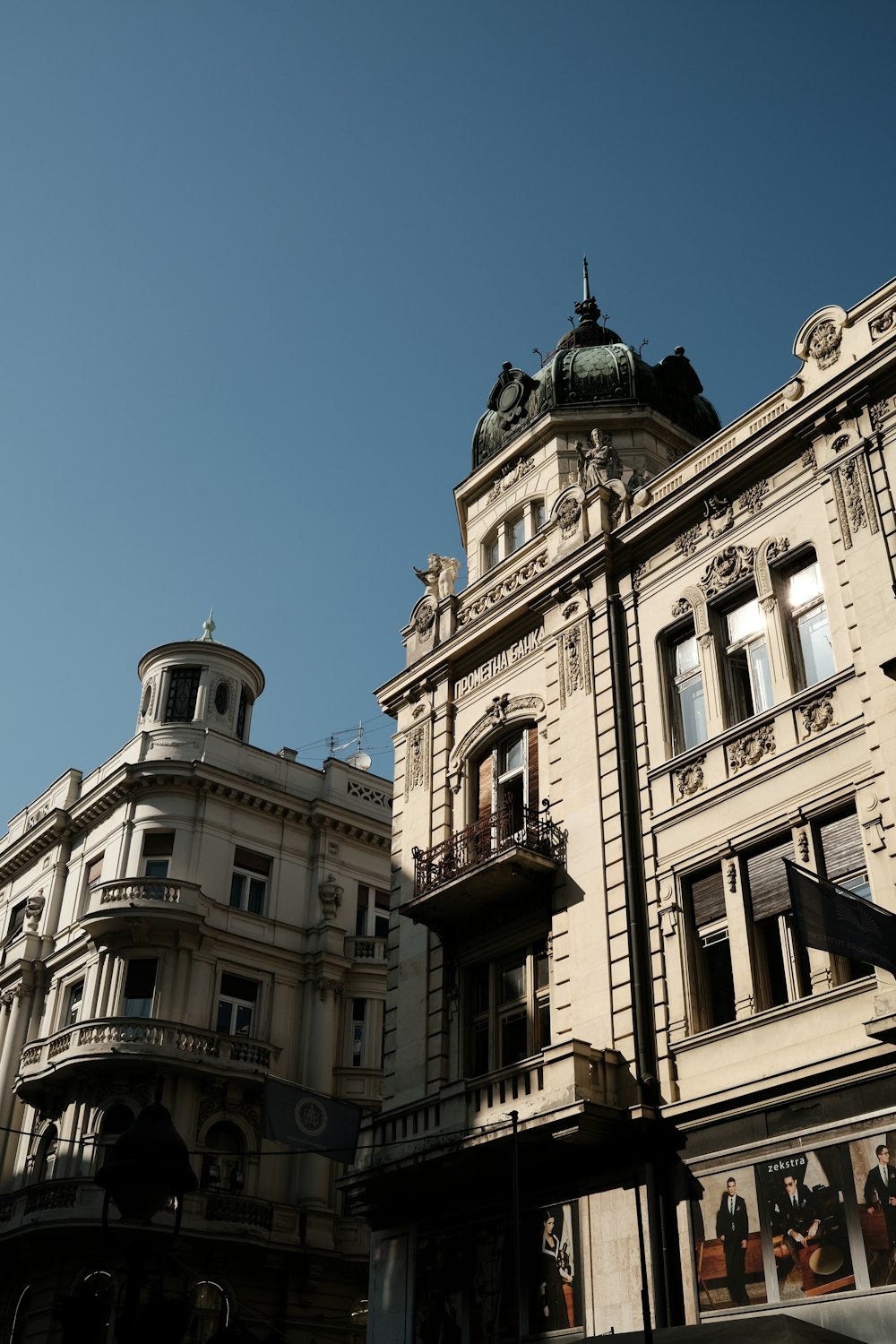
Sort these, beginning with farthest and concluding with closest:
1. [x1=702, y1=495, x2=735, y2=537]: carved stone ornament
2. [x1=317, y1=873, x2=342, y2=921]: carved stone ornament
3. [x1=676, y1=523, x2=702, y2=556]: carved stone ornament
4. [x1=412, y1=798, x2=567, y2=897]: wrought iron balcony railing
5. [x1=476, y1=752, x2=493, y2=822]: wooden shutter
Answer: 1. [x1=317, y1=873, x2=342, y2=921]: carved stone ornament
2. [x1=476, y1=752, x2=493, y2=822]: wooden shutter
3. [x1=676, y1=523, x2=702, y2=556]: carved stone ornament
4. [x1=412, y1=798, x2=567, y2=897]: wrought iron balcony railing
5. [x1=702, y1=495, x2=735, y2=537]: carved stone ornament

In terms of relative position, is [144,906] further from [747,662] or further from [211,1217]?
[747,662]

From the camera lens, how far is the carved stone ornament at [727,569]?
20.2m

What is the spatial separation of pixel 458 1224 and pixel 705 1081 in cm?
517

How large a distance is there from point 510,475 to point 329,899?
1437 cm

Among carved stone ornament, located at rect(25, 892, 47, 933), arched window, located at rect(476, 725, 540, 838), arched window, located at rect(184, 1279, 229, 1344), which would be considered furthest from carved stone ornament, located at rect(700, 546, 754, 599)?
carved stone ornament, located at rect(25, 892, 47, 933)

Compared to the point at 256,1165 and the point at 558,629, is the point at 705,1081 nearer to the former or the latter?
the point at 558,629

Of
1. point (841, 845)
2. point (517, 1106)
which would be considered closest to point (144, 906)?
point (517, 1106)

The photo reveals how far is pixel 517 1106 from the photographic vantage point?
18703 mm

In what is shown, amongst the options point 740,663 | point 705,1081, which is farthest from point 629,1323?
point 740,663

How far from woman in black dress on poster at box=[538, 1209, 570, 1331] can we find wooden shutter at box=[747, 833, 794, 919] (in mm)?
5372

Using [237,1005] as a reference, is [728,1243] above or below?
below

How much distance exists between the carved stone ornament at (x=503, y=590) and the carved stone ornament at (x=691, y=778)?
611 cm

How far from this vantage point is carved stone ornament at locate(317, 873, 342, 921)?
123ft

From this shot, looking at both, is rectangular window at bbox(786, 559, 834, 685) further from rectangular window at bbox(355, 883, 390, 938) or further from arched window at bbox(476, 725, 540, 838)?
rectangular window at bbox(355, 883, 390, 938)
